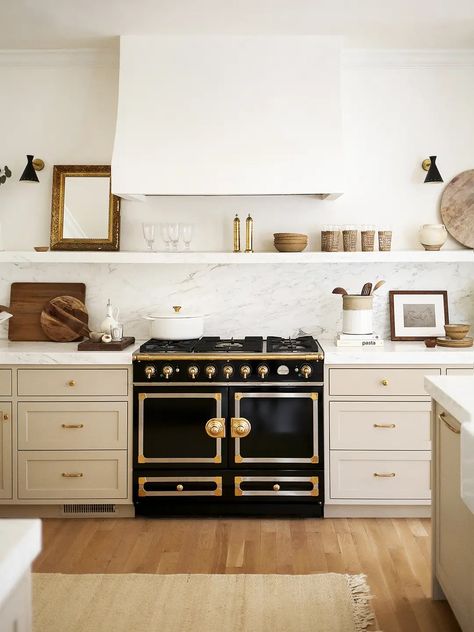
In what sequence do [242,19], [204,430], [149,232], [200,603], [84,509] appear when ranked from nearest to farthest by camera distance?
[200,603]
[242,19]
[204,430]
[84,509]
[149,232]

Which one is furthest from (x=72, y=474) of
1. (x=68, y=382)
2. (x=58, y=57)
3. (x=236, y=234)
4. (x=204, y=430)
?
(x=58, y=57)

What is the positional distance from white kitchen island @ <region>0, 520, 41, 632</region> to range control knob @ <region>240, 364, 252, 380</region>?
8.11ft

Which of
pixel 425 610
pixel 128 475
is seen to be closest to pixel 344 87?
pixel 128 475

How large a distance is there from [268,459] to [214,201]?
5.36ft

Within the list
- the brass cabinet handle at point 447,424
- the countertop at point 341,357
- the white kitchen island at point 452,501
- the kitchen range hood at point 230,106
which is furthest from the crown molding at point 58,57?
the brass cabinet handle at point 447,424

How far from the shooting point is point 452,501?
2.50 metres

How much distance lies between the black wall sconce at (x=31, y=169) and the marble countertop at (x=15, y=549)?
326cm

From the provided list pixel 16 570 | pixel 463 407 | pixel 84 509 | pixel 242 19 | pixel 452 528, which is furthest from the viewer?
pixel 84 509

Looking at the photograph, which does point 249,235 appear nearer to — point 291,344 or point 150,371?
point 291,344

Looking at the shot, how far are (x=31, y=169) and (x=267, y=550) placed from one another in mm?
2613

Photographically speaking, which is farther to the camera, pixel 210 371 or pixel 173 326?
pixel 173 326

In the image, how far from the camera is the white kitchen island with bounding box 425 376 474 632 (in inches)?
89.4

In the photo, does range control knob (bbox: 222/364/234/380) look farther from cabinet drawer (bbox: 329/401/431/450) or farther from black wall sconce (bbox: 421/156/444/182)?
black wall sconce (bbox: 421/156/444/182)

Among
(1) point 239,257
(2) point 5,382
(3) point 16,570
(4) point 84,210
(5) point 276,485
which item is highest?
(4) point 84,210
